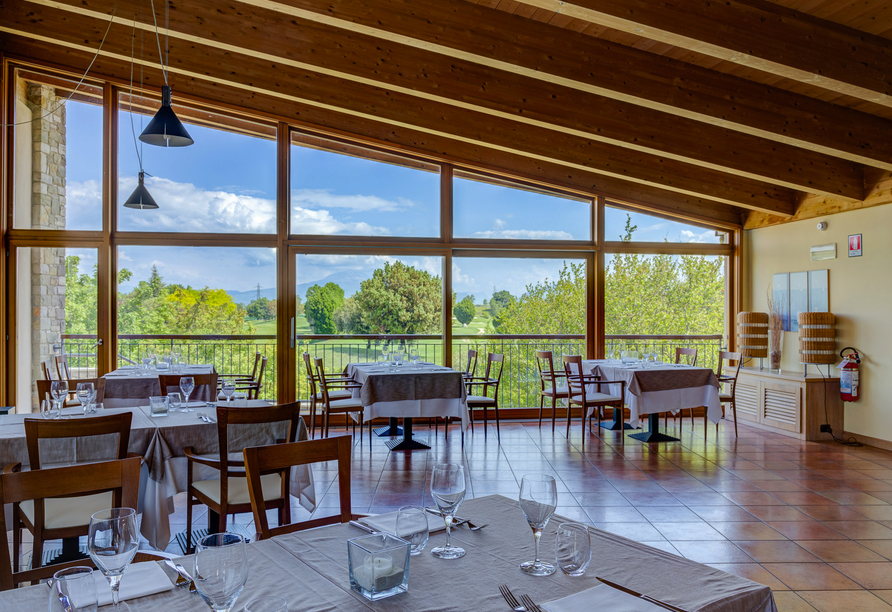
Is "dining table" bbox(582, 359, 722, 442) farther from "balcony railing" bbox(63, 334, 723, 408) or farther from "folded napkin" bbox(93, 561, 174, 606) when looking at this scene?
"folded napkin" bbox(93, 561, 174, 606)

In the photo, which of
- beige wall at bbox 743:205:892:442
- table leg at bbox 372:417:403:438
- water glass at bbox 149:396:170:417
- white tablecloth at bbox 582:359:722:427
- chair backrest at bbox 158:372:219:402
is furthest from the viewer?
table leg at bbox 372:417:403:438

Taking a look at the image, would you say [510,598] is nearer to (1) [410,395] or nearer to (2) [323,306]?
(1) [410,395]

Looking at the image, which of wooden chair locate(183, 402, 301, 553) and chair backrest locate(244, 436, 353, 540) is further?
wooden chair locate(183, 402, 301, 553)

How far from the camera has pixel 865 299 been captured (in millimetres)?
6270

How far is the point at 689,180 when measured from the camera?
23.2ft

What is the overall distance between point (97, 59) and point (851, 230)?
28.4 feet

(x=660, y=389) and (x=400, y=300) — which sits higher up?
(x=400, y=300)

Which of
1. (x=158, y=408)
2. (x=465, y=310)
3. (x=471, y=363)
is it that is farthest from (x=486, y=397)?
(x=158, y=408)

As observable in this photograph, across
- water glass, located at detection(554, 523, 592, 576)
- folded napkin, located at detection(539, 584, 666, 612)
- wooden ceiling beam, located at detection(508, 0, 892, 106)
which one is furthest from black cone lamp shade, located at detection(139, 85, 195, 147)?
folded napkin, located at detection(539, 584, 666, 612)

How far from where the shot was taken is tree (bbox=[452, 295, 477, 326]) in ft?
25.2

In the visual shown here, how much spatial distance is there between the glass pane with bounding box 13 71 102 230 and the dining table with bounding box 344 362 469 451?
12.8ft

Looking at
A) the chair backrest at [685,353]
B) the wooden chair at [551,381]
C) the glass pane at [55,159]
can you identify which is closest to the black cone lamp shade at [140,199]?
the glass pane at [55,159]

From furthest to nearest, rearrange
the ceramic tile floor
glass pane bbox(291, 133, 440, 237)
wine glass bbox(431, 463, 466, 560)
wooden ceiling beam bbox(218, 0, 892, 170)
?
→ 1. glass pane bbox(291, 133, 440, 237)
2. wooden ceiling beam bbox(218, 0, 892, 170)
3. the ceramic tile floor
4. wine glass bbox(431, 463, 466, 560)

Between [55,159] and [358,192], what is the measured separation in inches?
138
